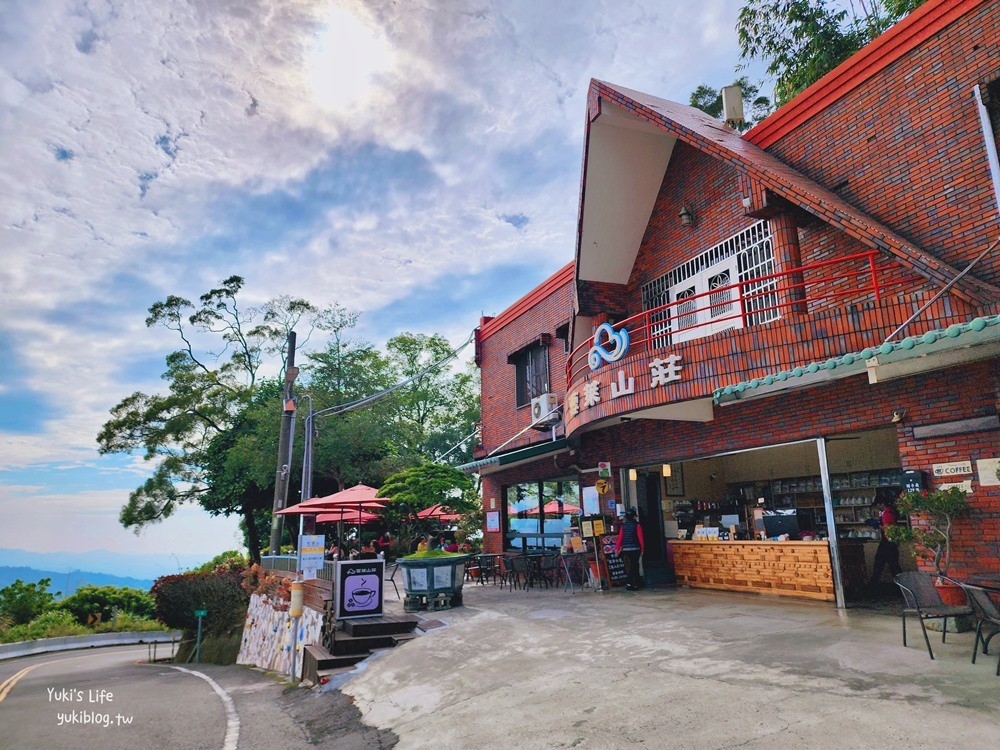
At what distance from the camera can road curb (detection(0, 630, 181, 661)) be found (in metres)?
27.8

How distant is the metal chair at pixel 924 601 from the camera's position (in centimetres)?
629

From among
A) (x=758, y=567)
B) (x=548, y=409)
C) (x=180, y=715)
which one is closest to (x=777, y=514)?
(x=758, y=567)

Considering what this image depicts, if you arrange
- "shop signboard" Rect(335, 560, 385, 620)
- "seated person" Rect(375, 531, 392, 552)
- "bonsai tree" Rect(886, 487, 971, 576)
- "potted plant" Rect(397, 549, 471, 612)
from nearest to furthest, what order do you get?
1. "bonsai tree" Rect(886, 487, 971, 576)
2. "shop signboard" Rect(335, 560, 385, 620)
3. "potted plant" Rect(397, 549, 471, 612)
4. "seated person" Rect(375, 531, 392, 552)

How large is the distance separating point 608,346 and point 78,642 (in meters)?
32.3

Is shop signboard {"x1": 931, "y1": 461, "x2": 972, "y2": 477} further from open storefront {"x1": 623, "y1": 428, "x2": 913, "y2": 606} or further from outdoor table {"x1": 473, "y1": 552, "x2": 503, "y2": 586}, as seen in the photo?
outdoor table {"x1": 473, "y1": 552, "x2": 503, "y2": 586}

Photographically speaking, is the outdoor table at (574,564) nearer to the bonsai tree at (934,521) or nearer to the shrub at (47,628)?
the bonsai tree at (934,521)

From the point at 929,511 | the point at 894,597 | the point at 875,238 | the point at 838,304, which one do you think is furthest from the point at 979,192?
the point at 894,597

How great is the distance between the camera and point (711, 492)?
1581cm

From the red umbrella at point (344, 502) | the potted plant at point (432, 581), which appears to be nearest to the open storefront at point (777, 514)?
the potted plant at point (432, 581)

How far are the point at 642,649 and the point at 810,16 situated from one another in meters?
20.6

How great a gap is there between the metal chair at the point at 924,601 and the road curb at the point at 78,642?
27354 mm

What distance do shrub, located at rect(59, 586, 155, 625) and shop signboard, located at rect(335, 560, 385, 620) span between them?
28490mm

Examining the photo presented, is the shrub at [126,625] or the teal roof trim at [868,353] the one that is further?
the shrub at [126,625]

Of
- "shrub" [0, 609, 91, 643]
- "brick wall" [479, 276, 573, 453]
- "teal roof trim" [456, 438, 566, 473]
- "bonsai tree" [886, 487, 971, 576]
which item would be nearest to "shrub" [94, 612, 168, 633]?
"shrub" [0, 609, 91, 643]
